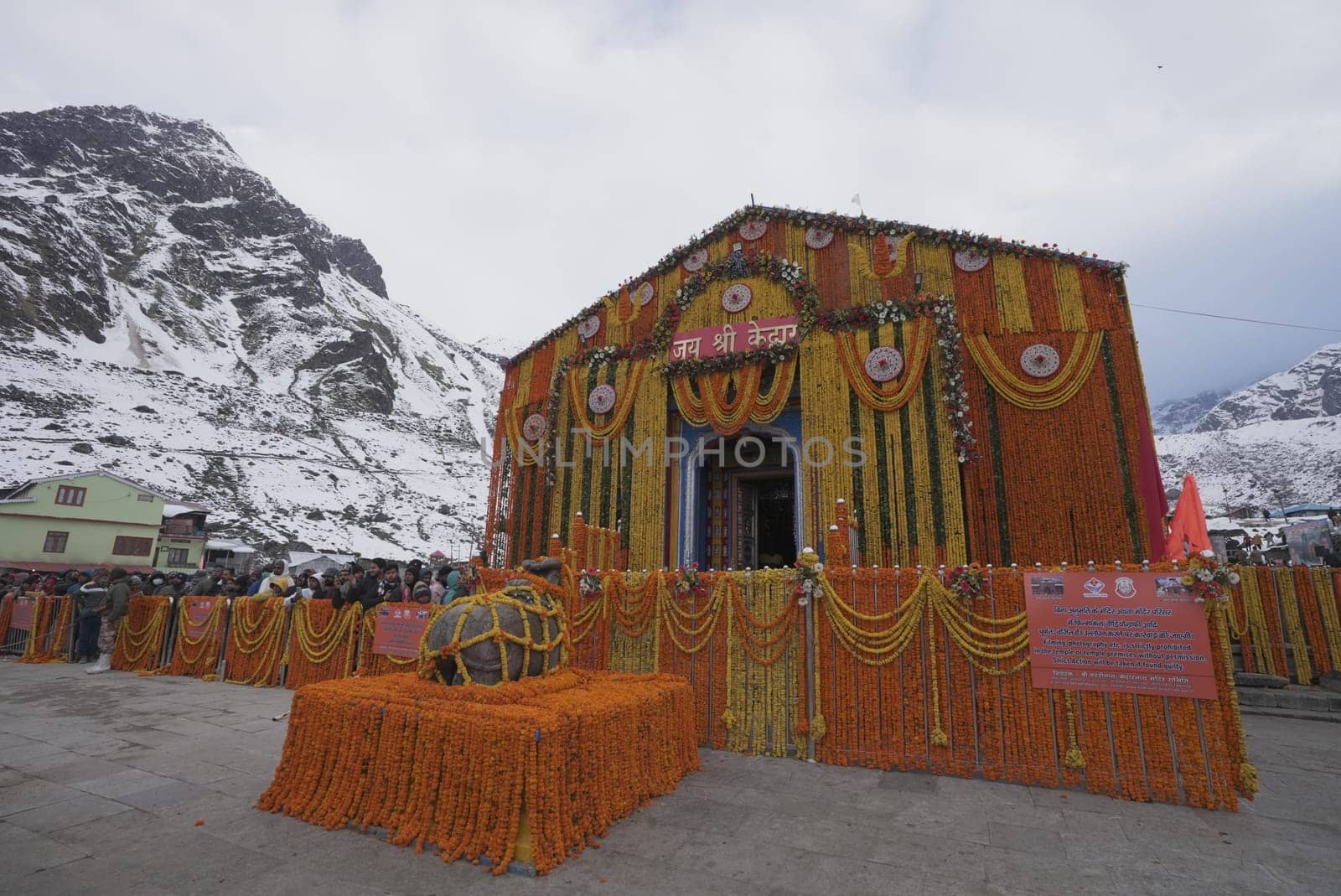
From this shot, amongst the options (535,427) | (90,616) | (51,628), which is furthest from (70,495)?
(535,427)

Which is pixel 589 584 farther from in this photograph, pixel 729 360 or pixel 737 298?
pixel 737 298

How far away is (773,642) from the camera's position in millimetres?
6570

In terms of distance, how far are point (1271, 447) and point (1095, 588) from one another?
11140 cm

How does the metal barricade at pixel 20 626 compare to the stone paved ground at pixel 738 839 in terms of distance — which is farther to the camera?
the metal barricade at pixel 20 626

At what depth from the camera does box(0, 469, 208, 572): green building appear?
1194 inches

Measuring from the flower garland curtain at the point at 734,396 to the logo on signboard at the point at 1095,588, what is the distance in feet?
24.0

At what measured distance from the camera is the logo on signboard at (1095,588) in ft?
18.3

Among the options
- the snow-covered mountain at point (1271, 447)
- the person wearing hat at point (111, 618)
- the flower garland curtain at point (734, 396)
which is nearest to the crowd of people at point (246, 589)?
the person wearing hat at point (111, 618)

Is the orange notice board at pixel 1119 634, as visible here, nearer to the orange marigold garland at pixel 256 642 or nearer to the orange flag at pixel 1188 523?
the orange flag at pixel 1188 523

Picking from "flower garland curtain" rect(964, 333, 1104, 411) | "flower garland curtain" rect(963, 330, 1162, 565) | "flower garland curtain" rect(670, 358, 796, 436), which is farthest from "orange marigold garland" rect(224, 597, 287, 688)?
"flower garland curtain" rect(964, 333, 1104, 411)

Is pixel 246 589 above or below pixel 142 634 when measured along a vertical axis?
above

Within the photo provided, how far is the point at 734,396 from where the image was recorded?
43.7ft

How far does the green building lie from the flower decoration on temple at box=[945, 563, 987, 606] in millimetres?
38896

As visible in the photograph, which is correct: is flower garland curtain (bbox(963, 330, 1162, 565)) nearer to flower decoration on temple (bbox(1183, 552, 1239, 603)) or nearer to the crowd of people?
flower decoration on temple (bbox(1183, 552, 1239, 603))
